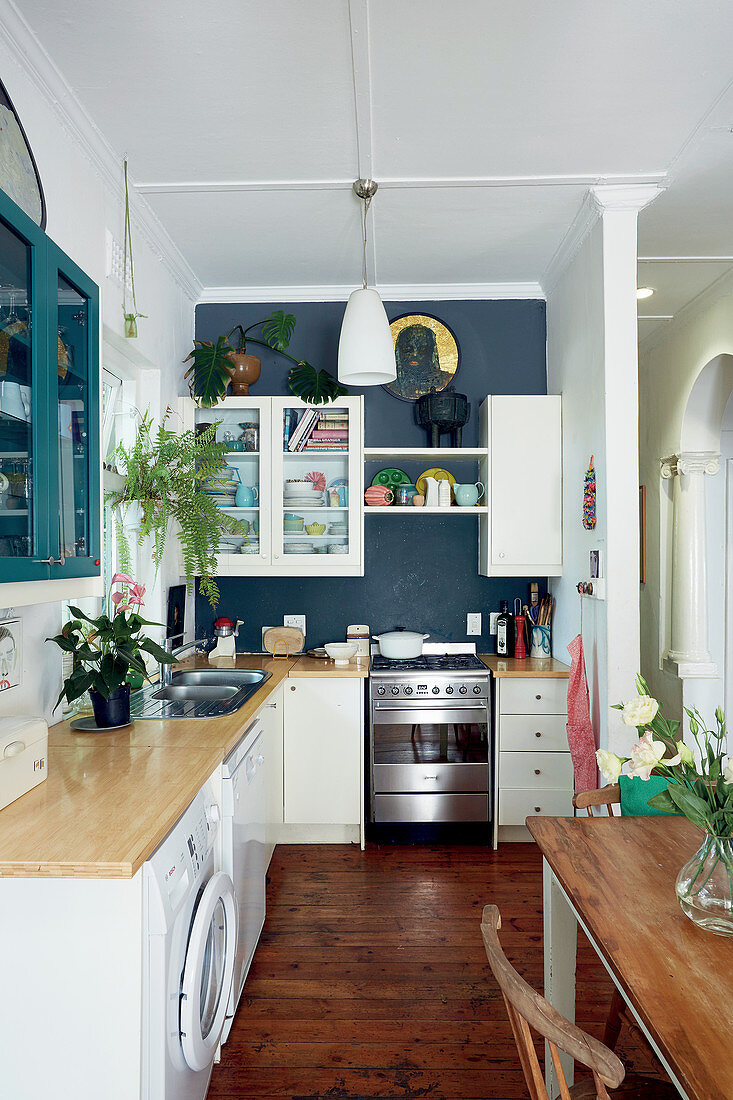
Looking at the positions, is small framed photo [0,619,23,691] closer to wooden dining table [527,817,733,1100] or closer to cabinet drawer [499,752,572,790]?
wooden dining table [527,817,733,1100]

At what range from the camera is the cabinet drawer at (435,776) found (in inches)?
147

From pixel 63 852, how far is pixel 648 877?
1.19 meters

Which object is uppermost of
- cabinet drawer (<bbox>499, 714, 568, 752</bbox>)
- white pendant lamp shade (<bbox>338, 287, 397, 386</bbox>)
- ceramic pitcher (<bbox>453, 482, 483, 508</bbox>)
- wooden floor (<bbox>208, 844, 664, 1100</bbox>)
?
white pendant lamp shade (<bbox>338, 287, 397, 386</bbox>)

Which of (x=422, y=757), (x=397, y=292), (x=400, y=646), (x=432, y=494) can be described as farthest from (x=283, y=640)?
(x=397, y=292)

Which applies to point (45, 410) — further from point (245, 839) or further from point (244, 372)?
point (244, 372)

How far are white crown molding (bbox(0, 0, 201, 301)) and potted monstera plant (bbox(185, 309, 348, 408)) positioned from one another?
1.73ft

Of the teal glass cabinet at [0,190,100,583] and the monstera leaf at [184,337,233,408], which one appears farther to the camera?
the monstera leaf at [184,337,233,408]

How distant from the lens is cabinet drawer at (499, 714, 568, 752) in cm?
372

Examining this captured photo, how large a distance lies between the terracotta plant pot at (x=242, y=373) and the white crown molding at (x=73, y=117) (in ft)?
2.04

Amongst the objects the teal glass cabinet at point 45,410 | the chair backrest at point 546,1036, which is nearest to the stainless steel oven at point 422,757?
the teal glass cabinet at point 45,410

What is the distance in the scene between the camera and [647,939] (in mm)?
1369

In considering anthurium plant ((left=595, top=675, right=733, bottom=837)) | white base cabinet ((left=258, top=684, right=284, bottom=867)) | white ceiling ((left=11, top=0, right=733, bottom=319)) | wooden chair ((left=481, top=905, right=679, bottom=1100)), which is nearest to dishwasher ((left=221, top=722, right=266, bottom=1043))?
white base cabinet ((left=258, top=684, right=284, bottom=867))

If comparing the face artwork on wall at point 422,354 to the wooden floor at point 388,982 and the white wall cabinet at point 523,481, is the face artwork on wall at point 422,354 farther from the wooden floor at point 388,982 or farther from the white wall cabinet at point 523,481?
the wooden floor at point 388,982

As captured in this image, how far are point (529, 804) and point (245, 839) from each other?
175cm
